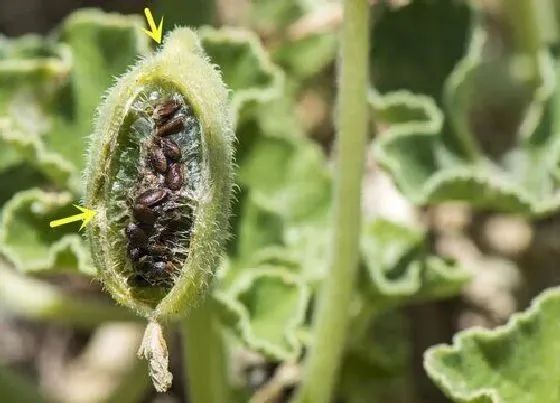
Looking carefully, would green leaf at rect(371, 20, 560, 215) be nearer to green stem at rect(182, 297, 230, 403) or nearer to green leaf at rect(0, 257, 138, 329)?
green stem at rect(182, 297, 230, 403)

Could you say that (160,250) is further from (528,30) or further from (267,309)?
(528,30)

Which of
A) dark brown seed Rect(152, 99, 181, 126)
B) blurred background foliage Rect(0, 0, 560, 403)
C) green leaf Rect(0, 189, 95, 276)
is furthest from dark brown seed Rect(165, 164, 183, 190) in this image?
green leaf Rect(0, 189, 95, 276)

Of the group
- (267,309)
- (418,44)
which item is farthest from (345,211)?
(418,44)

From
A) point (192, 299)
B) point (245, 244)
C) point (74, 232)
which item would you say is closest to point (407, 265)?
point (245, 244)

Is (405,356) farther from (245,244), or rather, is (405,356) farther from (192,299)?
(192,299)

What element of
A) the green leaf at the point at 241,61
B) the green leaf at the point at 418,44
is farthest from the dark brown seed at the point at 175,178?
the green leaf at the point at 418,44

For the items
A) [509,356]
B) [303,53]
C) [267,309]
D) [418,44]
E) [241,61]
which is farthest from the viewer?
[303,53]

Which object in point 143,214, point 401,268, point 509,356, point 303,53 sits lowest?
point 509,356
